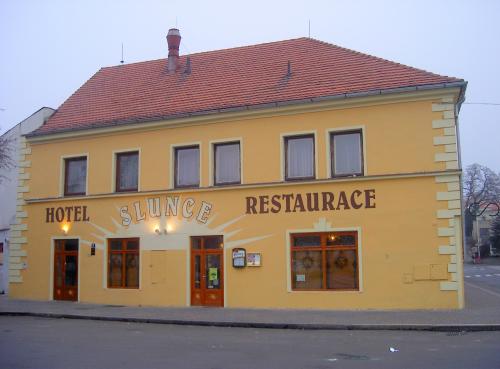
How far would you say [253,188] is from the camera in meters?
20.7

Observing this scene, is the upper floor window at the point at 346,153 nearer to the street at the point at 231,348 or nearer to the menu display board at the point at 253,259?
the menu display board at the point at 253,259

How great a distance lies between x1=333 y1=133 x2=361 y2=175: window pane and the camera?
778 inches

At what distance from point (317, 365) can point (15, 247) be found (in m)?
18.9

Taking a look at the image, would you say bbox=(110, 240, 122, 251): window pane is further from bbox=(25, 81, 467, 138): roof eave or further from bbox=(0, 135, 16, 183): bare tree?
bbox=(0, 135, 16, 183): bare tree

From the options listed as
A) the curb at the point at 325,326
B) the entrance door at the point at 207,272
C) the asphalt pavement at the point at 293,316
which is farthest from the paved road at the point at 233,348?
the entrance door at the point at 207,272

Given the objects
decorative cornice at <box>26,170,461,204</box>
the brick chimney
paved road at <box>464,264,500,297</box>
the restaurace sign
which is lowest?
paved road at <box>464,264,500,297</box>

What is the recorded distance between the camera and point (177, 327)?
53.8 feet

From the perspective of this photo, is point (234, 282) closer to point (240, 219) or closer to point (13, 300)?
point (240, 219)

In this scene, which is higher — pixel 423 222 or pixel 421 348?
pixel 423 222

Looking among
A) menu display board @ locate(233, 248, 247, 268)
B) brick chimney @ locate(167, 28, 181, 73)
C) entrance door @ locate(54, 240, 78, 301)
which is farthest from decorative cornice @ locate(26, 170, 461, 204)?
brick chimney @ locate(167, 28, 181, 73)

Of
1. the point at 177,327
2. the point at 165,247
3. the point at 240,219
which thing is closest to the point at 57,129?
the point at 165,247

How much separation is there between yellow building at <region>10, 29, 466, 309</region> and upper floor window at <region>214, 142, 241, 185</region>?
53 mm

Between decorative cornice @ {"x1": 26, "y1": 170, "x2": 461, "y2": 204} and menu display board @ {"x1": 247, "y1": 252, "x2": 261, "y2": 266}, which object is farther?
menu display board @ {"x1": 247, "y1": 252, "x2": 261, "y2": 266}

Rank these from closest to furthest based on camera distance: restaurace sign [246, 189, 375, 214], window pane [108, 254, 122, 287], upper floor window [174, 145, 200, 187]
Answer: restaurace sign [246, 189, 375, 214] < upper floor window [174, 145, 200, 187] < window pane [108, 254, 122, 287]
